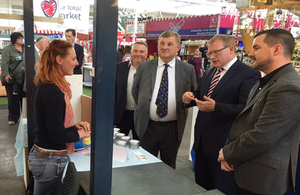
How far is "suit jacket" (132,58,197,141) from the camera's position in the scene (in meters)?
2.29

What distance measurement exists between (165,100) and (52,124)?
115 cm

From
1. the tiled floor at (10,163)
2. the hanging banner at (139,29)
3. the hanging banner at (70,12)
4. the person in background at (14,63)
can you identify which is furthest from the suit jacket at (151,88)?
the hanging banner at (139,29)

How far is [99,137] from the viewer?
3.65 feet

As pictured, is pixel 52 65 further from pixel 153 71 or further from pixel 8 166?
pixel 8 166

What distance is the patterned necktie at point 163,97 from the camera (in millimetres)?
2262

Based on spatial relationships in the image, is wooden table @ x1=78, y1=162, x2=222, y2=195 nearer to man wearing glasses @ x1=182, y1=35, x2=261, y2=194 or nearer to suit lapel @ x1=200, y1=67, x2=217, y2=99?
man wearing glasses @ x1=182, y1=35, x2=261, y2=194

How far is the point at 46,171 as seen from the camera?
1477 millimetres

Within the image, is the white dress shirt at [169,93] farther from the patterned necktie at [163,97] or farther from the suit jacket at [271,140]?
the suit jacket at [271,140]

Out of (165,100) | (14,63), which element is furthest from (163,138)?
(14,63)

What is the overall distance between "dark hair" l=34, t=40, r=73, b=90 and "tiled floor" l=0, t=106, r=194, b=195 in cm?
186

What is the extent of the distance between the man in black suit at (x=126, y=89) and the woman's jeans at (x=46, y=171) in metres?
1.25

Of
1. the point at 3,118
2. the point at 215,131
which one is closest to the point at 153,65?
the point at 215,131

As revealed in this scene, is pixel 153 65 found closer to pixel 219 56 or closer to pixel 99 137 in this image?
pixel 219 56

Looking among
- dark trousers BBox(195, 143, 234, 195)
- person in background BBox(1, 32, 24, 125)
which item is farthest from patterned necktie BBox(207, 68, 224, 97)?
person in background BBox(1, 32, 24, 125)
